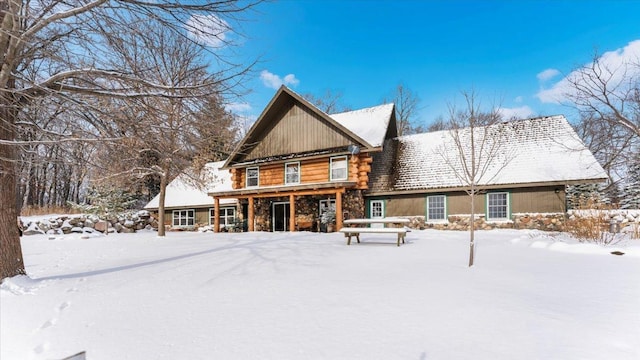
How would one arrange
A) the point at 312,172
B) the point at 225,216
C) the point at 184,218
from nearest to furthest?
the point at 312,172 < the point at 225,216 < the point at 184,218

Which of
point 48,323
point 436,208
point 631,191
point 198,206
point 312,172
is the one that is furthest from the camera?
point 631,191

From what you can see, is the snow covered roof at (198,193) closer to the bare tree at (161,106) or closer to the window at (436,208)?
the window at (436,208)

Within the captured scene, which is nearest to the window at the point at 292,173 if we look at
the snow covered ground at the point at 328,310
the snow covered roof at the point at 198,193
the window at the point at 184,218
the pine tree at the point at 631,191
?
the snow covered roof at the point at 198,193

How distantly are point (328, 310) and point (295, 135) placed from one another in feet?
52.4

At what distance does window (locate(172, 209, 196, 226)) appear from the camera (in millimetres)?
24266

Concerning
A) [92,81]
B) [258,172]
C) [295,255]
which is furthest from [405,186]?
[92,81]

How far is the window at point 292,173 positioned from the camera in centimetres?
1942

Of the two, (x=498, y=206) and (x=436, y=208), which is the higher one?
(x=498, y=206)

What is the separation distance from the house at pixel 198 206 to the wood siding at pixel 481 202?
10.8 meters

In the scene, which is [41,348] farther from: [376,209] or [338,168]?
[376,209]

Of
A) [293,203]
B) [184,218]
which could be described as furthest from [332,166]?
[184,218]

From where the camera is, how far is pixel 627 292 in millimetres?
5016

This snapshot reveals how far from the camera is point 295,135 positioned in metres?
19.6

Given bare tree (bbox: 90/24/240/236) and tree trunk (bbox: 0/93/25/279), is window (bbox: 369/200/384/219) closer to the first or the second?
bare tree (bbox: 90/24/240/236)
